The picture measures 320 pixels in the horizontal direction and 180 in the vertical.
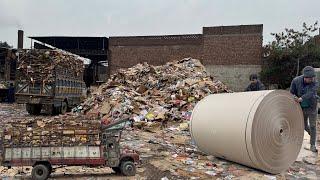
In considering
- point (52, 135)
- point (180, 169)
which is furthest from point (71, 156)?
point (180, 169)

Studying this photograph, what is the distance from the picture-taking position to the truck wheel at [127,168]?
6.70 meters

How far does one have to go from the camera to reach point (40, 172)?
639cm

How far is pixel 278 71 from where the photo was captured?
29547 millimetres

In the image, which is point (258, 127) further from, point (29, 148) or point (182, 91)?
point (182, 91)

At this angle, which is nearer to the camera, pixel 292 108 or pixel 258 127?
pixel 258 127

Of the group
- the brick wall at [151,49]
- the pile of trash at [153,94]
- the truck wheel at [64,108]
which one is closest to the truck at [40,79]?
the truck wheel at [64,108]

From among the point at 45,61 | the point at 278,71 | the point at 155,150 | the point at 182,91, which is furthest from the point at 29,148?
the point at 278,71

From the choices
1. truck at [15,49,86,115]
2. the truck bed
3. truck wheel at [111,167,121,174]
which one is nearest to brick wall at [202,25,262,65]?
truck at [15,49,86,115]

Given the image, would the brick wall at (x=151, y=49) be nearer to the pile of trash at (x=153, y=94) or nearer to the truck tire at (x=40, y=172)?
the pile of trash at (x=153, y=94)

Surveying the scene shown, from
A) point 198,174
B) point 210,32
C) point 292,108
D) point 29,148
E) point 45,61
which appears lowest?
point 198,174

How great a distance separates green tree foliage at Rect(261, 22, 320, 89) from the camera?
29.0 meters

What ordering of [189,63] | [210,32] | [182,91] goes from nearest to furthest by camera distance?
[182,91], [189,63], [210,32]

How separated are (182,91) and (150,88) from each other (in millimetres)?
2053

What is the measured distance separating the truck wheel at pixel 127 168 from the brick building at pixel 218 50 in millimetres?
24313
